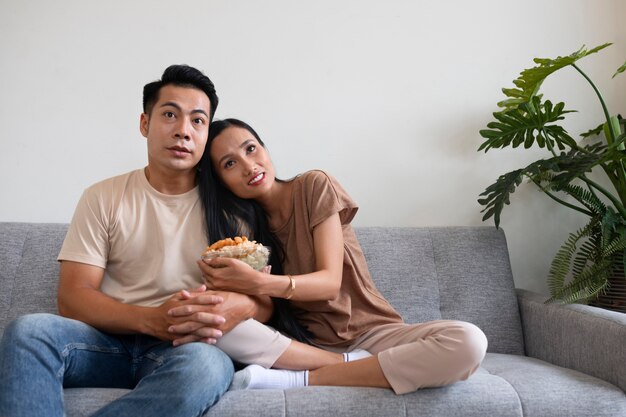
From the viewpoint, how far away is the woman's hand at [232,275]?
158 cm

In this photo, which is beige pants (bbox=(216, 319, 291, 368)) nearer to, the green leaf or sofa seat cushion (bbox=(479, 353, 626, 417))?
sofa seat cushion (bbox=(479, 353, 626, 417))

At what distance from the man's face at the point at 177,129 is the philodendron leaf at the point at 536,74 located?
113cm

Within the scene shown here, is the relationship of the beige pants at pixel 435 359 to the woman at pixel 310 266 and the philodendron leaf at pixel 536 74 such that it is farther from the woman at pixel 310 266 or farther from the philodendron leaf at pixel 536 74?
the philodendron leaf at pixel 536 74

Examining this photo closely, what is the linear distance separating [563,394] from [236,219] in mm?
975

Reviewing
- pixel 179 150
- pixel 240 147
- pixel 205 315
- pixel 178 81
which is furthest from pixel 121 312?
pixel 178 81

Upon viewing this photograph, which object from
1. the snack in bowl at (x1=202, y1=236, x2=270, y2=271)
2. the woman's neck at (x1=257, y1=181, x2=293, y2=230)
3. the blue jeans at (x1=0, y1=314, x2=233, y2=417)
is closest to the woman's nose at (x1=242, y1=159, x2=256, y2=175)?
the woman's neck at (x1=257, y1=181, x2=293, y2=230)

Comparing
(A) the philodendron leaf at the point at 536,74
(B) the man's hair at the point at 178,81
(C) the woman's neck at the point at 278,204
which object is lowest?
(C) the woman's neck at the point at 278,204

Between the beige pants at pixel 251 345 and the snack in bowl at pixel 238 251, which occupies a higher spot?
the snack in bowl at pixel 238 251

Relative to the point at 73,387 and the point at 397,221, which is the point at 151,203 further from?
the point at 397,221

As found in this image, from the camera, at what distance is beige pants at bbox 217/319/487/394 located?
1476 millimetres

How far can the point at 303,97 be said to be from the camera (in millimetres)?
2432

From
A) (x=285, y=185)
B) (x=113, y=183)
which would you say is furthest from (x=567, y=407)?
(x=113, y=183)

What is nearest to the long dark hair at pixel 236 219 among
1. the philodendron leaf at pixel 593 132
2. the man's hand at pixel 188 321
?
the man's hand at pixel 188 321

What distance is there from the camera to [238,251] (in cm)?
159
